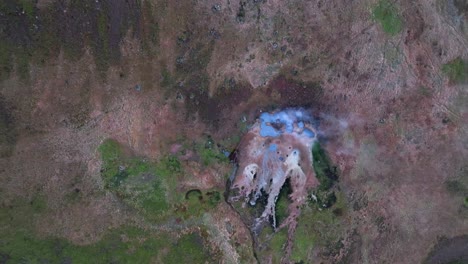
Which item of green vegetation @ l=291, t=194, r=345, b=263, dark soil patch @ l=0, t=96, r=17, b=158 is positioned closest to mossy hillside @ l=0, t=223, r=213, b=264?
dark soil patch @ l=0, t=96, r=17, b=158

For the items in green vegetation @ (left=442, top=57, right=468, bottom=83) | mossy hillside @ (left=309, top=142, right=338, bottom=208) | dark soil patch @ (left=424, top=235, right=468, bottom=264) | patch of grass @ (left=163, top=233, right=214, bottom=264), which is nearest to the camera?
patch of grass @ (left=163, top=233, right=214, bottom=264)

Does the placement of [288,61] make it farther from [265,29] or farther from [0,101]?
[0,101]

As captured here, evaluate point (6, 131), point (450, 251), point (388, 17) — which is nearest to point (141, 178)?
point (6, 131)

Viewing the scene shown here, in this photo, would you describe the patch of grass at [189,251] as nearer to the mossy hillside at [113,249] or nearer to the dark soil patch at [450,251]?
the mossy hillside at [113,249]

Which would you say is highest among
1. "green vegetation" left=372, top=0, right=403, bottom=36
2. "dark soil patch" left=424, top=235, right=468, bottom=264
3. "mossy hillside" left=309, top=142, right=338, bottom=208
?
"green vegetation" left=372, top=0, right=403, bottom=36

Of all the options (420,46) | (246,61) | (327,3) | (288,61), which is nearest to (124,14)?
(246,61)

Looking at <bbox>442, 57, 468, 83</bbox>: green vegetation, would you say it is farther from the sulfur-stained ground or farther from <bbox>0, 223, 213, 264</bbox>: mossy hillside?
<bbox>0, 223, 213, 264</bbox>: mossy hillside

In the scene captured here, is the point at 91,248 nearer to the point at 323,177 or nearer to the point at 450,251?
the point at 323,177
